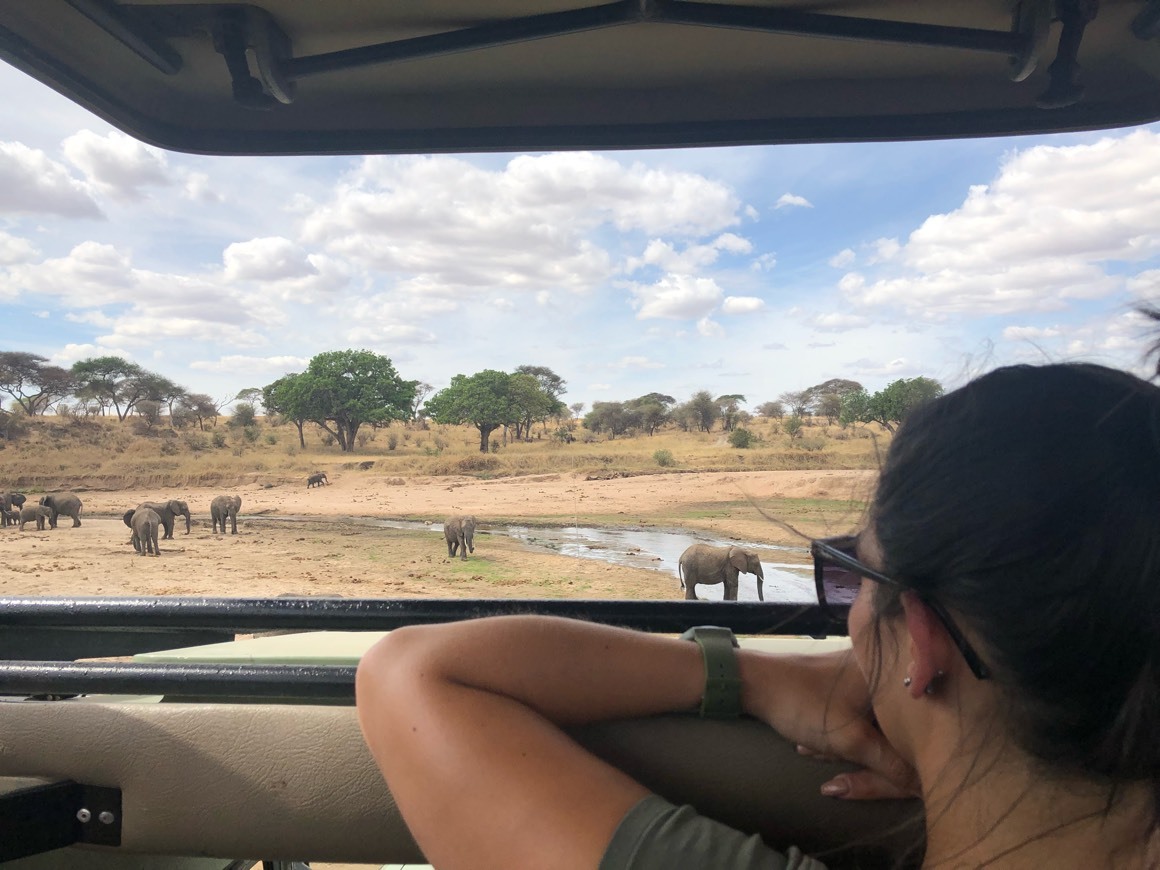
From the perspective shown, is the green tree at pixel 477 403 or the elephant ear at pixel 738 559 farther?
the green tree at pixel 477 403

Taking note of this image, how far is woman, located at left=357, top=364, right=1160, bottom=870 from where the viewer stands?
685 millimetres

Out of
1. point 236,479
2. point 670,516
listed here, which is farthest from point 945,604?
point 236,479

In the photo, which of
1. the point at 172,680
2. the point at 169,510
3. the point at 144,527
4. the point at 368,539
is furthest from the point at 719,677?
the point at 169,510

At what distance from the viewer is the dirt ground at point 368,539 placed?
3.56 metres

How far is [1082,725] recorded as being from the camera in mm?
707

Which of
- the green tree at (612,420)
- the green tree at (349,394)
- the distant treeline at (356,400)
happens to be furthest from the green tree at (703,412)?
the green tree at (349,394)

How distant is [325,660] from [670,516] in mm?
2870

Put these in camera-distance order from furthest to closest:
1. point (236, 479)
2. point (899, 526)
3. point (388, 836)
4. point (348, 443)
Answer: point (236, 479) → point (348, 443) → point (388, 836) → point (899, 526)

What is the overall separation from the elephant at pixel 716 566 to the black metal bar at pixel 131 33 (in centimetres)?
201

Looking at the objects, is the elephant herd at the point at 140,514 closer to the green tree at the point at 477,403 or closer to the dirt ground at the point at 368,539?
the dirt ground at the point at 368,539

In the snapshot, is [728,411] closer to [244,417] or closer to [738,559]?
[738,559]

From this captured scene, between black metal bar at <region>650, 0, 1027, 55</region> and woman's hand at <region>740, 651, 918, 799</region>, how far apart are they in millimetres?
911

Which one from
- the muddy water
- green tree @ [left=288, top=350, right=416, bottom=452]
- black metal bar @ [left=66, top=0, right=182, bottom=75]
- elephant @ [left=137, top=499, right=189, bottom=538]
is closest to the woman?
black metal bar @ [left=66, top=0, right=182, bottom=75]

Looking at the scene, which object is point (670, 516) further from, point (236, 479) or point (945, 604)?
point (945, 604)
